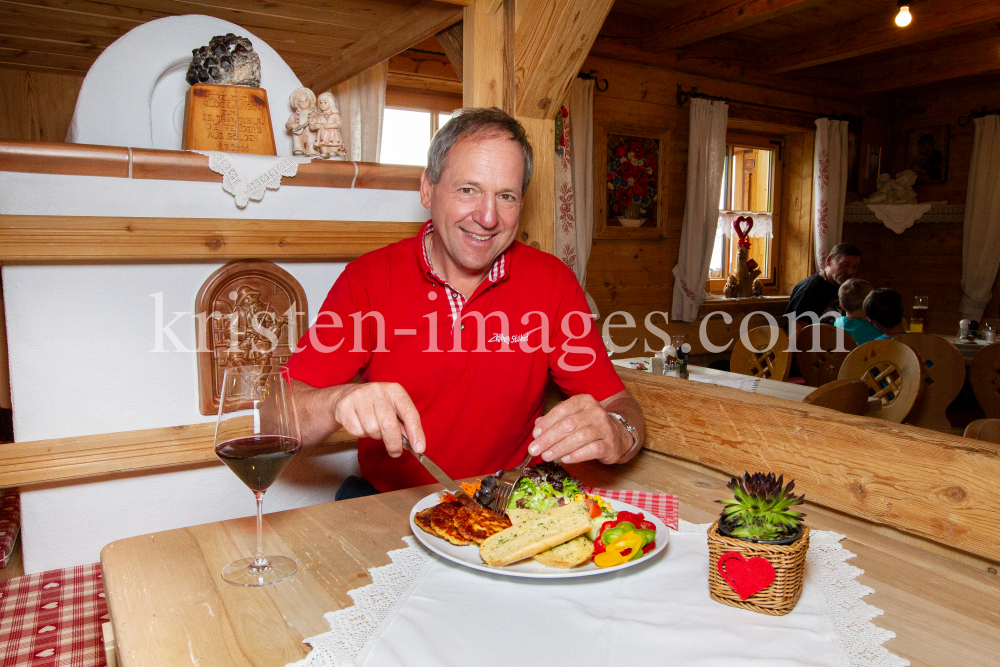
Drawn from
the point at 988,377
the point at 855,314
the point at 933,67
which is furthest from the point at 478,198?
the point at 933,67

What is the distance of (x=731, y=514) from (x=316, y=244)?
120 centimetres

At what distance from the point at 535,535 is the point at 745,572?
24 cm

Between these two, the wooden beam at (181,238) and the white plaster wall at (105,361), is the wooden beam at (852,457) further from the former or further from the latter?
the white plaster wall at (105,361)

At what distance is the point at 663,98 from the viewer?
5.35 metres

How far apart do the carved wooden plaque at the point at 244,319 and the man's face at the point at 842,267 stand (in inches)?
186

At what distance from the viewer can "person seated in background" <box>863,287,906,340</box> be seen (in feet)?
12.3

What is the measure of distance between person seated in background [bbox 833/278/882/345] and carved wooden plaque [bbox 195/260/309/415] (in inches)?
127

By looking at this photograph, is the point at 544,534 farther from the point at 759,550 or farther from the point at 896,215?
the point at 896,215

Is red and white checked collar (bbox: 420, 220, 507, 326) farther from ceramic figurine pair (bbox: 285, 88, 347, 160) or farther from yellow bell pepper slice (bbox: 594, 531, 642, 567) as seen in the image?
yellow bell pepper slice (bbox: 594, 531, 642, 567)

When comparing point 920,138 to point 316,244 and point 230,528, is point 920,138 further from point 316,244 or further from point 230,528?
point 230,528

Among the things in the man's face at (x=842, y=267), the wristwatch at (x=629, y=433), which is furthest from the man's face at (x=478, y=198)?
the man's face at (x=842, y=267)

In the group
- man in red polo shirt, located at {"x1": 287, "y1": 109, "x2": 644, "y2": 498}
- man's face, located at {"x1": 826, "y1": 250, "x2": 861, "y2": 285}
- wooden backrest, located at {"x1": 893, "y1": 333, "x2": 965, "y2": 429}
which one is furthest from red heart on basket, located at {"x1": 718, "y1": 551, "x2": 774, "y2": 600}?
man's face, located at {"x1": 826, "y1": 250, "x2": 861, "y2": 285}

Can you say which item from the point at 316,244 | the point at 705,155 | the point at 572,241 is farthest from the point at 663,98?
the point at 316,244

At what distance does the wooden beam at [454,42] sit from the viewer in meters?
1.87
